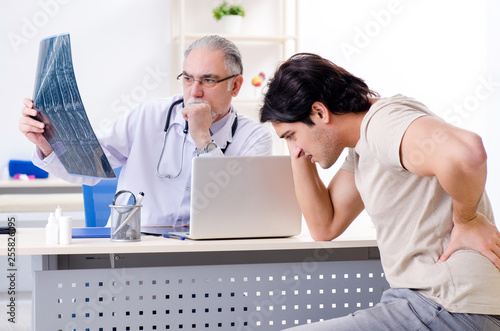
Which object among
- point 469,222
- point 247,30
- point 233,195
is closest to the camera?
point 469,222

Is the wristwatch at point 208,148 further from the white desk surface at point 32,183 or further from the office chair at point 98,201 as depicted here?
the white desk surface at point 32,183

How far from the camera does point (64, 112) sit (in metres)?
1.74

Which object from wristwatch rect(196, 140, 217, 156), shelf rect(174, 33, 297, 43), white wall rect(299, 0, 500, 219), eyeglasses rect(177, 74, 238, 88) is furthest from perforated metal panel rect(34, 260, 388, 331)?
white wall rect(299, 0, 500, 219)

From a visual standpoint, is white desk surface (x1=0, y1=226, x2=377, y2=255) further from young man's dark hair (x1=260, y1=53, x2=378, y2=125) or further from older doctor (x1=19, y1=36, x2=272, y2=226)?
older doctor (x1=19, y1=36, x2=272, y2=226)

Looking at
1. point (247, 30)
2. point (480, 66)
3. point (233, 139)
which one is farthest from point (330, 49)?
point (233, 139)

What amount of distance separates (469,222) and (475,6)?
3.81 metres

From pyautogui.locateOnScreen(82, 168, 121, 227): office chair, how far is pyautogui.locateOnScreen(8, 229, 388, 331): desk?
63cm

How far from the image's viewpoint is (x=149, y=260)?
1842 millimetres

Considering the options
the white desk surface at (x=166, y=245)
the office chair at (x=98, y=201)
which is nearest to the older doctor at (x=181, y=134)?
the office chair at (x=98, y=201)

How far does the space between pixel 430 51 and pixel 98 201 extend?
3085 millimetres

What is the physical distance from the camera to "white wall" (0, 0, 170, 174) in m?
4.09

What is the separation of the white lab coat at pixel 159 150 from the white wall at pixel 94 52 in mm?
→ 1772

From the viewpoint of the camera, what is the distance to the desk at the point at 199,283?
170cm

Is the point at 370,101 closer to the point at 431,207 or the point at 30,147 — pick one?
the point at 431,207
